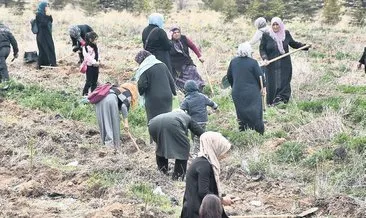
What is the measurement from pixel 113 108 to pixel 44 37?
645 cm

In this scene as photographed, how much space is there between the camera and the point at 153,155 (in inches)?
346

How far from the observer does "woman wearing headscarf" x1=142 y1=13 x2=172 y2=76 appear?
33.4ft

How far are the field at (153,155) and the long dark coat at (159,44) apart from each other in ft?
3.45

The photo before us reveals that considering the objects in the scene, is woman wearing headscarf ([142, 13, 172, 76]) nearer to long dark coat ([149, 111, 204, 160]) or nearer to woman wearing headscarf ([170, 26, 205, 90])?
woman wearing headscarf ([170, 26, 205, 90])

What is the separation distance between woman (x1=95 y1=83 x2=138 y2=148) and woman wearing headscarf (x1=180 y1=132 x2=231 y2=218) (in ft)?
10.5

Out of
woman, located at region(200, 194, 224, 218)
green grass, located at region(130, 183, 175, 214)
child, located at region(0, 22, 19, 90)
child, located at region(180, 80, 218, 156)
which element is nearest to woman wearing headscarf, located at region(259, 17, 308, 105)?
child, located at region(180, 80, 218, 156)

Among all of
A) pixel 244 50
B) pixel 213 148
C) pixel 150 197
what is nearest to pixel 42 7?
pixel 244 50

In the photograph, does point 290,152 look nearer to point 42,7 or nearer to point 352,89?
point 352,89

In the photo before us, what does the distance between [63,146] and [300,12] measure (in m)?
23.4

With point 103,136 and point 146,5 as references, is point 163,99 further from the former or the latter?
point 146,5

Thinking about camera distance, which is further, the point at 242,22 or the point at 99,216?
the point at 242,22

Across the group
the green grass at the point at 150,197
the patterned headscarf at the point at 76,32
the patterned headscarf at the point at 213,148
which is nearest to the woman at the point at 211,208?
the patterned headscarf at the point at 213,148

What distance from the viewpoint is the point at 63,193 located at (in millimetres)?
6996

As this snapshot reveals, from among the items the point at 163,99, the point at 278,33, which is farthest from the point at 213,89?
the point at 163,99
